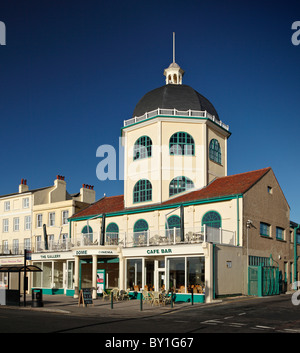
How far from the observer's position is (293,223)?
3569 cm

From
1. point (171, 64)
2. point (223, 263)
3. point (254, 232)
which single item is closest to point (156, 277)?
point (223, 263)

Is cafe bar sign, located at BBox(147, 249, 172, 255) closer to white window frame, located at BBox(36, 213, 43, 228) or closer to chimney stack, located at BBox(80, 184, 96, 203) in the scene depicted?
white window frame, located at BBox(36, 213, 43, 228)

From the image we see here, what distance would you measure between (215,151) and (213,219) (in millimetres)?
7338

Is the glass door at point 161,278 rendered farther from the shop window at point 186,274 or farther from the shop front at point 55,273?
the shop front at point 55,273

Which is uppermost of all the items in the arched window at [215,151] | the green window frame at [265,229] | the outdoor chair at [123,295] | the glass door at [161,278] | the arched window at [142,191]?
the arched window at [215,151]

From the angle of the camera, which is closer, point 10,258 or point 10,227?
point 10,258

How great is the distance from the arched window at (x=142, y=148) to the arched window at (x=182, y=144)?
5.66 feet

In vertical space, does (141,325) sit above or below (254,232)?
below

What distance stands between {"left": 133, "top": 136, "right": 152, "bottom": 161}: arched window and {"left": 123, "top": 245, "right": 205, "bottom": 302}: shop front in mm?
7982

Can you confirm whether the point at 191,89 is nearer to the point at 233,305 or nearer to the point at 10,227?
the point at 233,305

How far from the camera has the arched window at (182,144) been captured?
103 feet

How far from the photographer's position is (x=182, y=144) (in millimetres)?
31562

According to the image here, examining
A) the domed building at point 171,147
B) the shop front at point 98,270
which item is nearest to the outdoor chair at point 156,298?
the shop front at point 98,270
